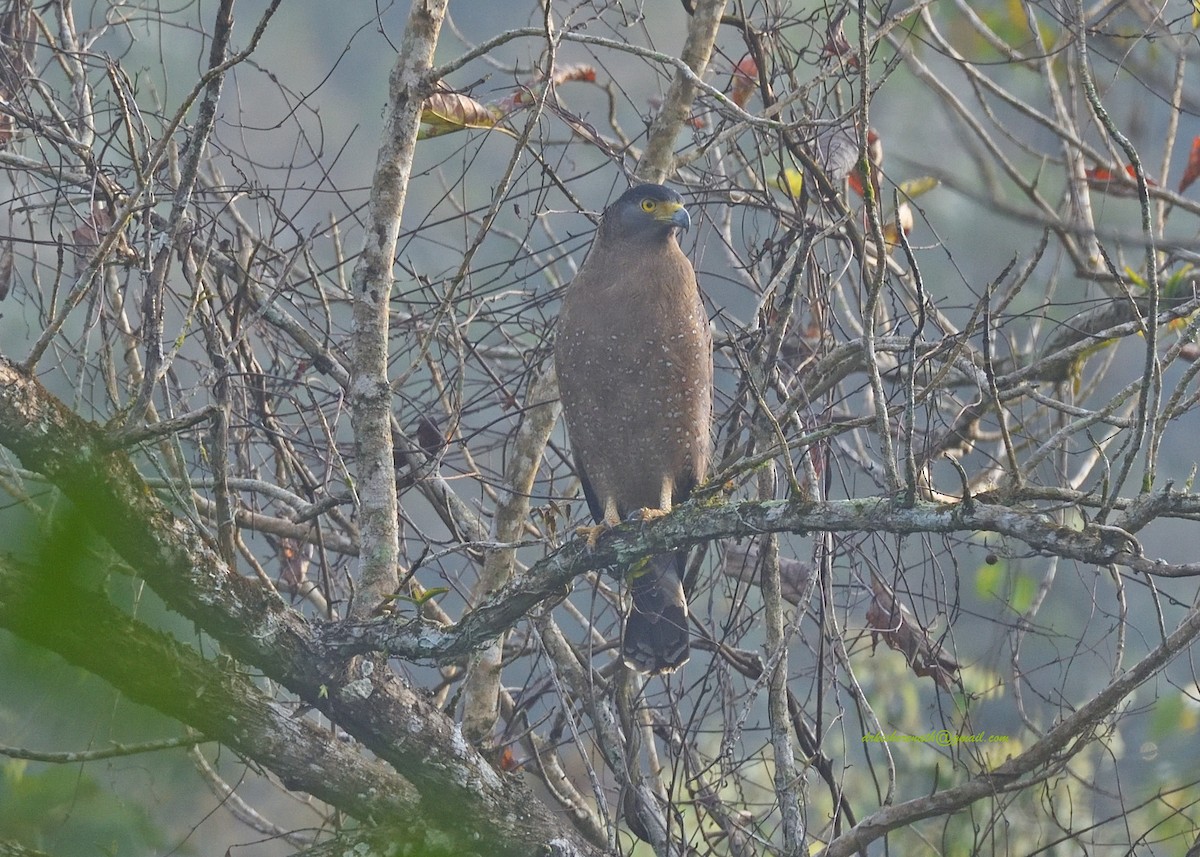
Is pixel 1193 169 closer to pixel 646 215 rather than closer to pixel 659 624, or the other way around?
pixel 646 215

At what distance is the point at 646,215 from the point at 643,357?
1.80 feet

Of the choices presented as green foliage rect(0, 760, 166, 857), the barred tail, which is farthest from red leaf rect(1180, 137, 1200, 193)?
green foliage rect(0, 760, 166, 857)

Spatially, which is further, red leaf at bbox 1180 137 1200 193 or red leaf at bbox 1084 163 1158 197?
red leaf at bbox 1180 137 1200 193

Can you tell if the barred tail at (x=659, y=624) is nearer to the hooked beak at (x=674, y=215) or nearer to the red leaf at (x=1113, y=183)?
the hooked beak at (x=674, y=215)

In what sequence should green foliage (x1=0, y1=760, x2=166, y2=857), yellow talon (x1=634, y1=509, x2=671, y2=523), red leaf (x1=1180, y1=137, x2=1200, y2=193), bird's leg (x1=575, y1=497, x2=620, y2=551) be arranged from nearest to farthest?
green foliage (x1=0, y1=760, x2=166, y2=857), bird's leg (x1=575, y1=497, x2=620, y2=551), yellow talon (x1=634, y1=509, x2=671, y2=523), red leaf (x1=1180, y1=137, x2=1200, y2=193)

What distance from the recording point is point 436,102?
3.91 meters

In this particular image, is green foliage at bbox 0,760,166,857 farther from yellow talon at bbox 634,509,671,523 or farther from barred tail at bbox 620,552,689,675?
barred tail at bbox 620,552,689,675

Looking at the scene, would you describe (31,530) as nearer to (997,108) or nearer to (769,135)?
(769,135)

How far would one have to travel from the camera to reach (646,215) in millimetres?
4668

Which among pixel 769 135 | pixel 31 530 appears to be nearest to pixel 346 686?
pixel 31 530

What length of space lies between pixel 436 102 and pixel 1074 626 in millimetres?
7050

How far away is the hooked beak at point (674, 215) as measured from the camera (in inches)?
180

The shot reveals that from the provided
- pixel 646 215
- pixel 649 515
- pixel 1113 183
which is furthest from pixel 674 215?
pixel 1113 183

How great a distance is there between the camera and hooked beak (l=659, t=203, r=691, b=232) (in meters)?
4.58
